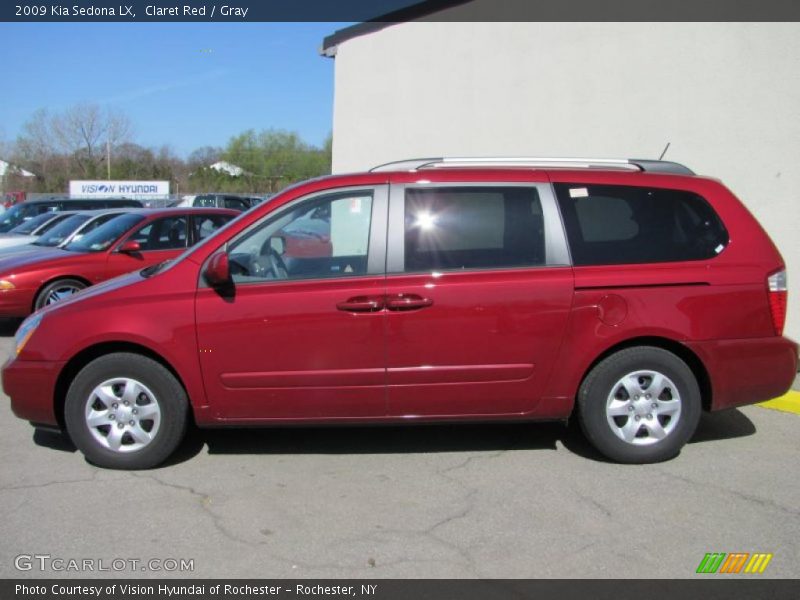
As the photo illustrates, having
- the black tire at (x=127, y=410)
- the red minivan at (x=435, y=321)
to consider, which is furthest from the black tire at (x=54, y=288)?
the black tire at (x=127, y=410)

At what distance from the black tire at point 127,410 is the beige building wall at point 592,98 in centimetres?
571

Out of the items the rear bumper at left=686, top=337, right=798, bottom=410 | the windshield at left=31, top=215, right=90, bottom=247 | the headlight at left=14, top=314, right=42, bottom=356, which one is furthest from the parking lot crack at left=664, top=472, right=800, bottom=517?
the windshield at left=31, top=215, right=90, bottom=247

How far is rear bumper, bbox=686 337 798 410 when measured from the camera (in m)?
Result: 4.48

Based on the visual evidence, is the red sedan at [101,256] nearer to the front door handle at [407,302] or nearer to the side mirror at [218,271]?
the side mirror at [218,271]

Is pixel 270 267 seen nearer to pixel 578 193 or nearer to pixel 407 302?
pixel 407 302

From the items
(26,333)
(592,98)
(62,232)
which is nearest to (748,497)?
(26,333)

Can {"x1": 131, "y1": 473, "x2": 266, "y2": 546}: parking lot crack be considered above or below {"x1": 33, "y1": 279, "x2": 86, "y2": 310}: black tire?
below

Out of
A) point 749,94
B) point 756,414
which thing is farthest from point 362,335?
point 749,94

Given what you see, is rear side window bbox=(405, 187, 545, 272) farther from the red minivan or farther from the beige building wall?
the beige building wall

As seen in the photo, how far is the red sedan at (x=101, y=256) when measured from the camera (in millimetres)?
8531

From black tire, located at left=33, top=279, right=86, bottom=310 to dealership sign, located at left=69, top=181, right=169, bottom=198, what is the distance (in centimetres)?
4017

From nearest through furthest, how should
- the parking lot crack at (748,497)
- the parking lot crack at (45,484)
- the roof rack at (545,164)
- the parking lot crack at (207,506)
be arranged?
the parking lot crack at (207,506)
the parking lot crack at (748,497)
the parking lot crack at (45,484)
the roof rack at (545,164)

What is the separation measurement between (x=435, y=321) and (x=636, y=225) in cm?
148
